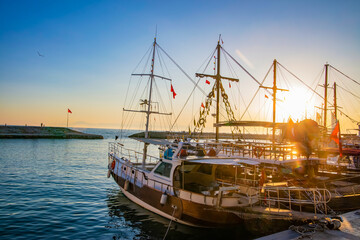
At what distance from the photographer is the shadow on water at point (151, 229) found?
11.5 meters

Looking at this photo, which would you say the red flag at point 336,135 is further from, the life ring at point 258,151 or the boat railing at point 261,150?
the life ring at point 258,151

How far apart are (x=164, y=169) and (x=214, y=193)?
10.8 feet

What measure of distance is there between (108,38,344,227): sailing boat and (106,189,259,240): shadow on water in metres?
0.47

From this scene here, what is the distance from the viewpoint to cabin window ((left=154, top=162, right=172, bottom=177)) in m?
12.9

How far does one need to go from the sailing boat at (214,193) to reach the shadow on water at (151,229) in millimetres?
473

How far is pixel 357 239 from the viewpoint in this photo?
8258 millimetres

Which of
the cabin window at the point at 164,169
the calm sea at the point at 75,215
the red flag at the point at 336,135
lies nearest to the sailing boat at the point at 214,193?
the cabin window at the point at 164,169

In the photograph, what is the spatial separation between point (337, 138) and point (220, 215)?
9.37m

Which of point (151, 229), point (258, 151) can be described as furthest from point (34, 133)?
point (258, 151)

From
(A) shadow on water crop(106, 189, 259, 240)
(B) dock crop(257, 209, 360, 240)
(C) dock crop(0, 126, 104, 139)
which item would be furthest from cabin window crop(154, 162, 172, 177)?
(C) dock crop(0, 126, 104, 139)

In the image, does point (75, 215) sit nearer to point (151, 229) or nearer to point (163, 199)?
point (151, 229)

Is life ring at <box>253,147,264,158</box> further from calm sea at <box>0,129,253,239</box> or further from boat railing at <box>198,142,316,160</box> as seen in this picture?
calm sea at <box>0,129,253,239</box>

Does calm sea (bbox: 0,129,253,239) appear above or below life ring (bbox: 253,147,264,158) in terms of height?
below

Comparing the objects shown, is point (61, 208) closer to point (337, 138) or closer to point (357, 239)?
point (357, 239)
